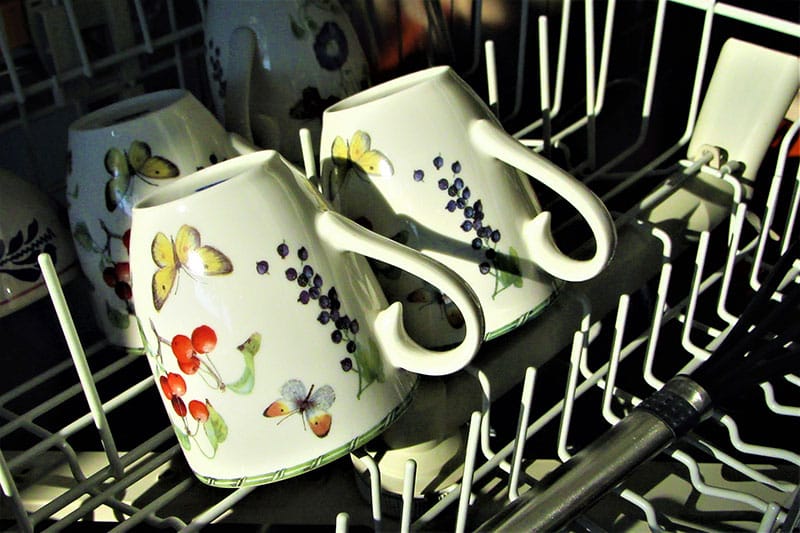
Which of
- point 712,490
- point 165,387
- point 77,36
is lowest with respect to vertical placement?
point 712,490

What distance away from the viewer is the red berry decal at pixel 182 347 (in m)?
0.32

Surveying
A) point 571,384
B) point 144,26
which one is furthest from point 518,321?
point 144,26

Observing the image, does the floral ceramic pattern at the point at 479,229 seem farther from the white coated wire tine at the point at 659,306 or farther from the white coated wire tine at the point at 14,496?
the white coated wire tine at the point at 14,496

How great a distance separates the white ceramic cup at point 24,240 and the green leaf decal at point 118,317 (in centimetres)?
3

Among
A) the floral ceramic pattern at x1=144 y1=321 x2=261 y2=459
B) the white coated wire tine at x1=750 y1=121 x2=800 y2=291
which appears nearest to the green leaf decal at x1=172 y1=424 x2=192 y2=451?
the floral ceramic pattern at x1=144 y1=321 x2=261 y2=459

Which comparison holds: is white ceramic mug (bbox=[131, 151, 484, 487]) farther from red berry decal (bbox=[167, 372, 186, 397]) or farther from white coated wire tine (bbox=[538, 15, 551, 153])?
white coated wire tine (bbox=[538, 15, 551, 153])

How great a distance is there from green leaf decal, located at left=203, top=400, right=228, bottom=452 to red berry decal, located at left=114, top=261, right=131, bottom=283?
9 centimetres

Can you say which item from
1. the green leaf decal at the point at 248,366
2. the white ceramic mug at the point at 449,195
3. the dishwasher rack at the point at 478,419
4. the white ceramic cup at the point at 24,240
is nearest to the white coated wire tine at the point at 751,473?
the dishwasher rack at the point at 478,419

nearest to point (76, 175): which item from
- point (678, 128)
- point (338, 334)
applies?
point (338, 334)

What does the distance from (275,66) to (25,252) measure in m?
0.16

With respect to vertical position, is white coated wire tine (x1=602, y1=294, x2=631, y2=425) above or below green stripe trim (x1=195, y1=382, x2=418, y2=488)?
below

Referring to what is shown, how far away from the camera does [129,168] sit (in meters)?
0.38

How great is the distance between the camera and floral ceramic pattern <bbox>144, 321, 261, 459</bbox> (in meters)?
0.32

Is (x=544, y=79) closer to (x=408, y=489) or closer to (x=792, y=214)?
(x=792, y=214)
